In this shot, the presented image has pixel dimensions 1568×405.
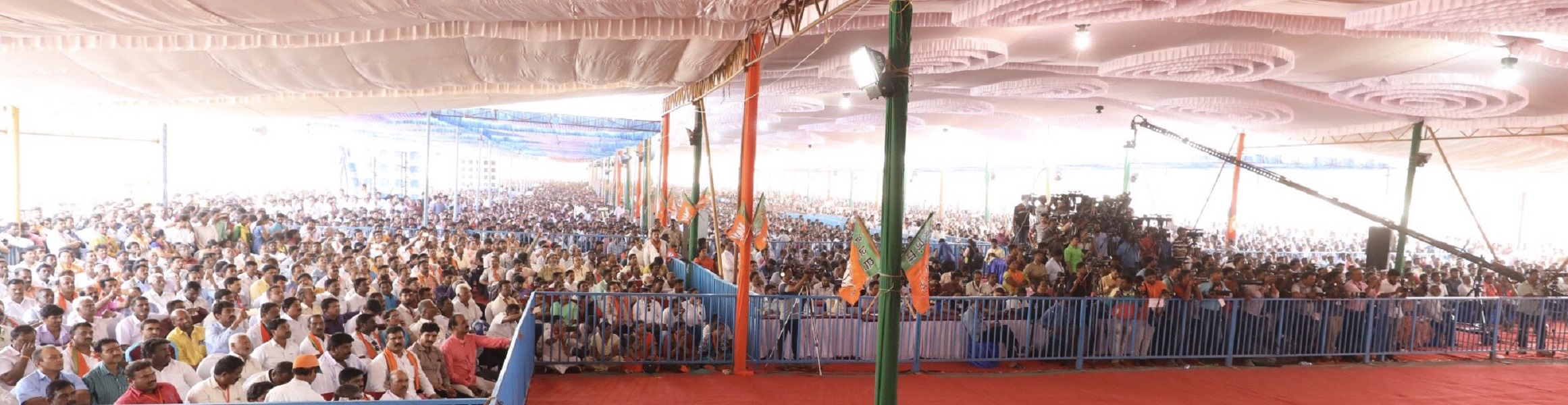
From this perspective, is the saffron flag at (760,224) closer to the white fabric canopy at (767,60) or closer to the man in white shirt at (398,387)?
the white fabric canopy at (767,60)

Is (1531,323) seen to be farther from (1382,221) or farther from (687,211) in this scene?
(687,211)

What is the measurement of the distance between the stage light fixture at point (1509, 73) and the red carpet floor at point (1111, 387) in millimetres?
4105

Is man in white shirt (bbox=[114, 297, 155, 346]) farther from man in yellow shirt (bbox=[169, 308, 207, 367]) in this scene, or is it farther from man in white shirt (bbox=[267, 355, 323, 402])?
man in white shirt (bbox=[267, 355, 323, 402])

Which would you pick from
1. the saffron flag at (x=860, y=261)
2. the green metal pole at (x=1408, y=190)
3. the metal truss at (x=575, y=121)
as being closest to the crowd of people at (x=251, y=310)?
the saffron flag at (x=860, y=261)

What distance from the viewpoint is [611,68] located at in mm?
10336

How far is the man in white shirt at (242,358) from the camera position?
19.1 feet

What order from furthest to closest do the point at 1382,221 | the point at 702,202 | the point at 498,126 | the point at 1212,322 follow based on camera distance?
the point at 498,126 < the point at 1382,221 < the point at 702,202 < the point at 1212,322

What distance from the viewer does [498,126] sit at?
Answer: 86.2 feet

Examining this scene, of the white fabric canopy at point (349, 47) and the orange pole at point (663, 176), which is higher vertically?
the white fabric canopy at point (349, 47)

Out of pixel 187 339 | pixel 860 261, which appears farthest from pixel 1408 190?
pixel 187 339

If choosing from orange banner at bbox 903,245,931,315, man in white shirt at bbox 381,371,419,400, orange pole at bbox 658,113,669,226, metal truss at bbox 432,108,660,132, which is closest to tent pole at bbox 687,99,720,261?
orange pole at bbox 658,113,669,226

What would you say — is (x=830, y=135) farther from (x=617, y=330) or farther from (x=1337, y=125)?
(x=617, y=330)

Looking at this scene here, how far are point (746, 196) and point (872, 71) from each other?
333cm

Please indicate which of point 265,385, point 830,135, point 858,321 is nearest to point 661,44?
point 858,321
